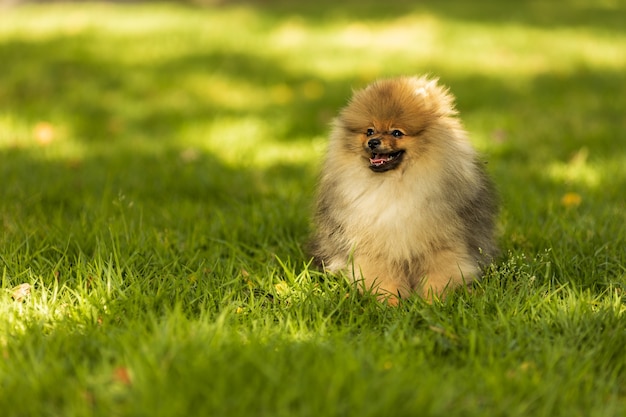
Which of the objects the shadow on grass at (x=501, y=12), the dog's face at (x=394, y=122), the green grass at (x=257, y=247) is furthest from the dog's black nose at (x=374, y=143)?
the shadow on grass at (x=501, y=12)

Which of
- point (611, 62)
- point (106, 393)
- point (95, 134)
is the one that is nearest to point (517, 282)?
point (106, 393)

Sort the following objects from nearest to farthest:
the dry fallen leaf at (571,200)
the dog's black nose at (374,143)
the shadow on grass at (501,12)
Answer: the dog's black nose at (374,143), the dry fallen leaf at (571,200), the shadow on grass at (501,12)

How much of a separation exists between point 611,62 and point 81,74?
6.71 m

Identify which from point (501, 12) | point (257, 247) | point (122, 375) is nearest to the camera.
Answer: point (122, 375)

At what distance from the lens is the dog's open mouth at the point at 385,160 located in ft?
9.64

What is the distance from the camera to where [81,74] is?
24.9 feet

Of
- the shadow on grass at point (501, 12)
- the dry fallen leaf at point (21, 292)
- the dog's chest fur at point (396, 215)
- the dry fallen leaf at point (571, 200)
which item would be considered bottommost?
the dry fallen leaf at point (21, 292)

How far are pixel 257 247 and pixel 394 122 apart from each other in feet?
4.06

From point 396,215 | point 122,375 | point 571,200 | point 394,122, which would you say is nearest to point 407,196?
point 396,215

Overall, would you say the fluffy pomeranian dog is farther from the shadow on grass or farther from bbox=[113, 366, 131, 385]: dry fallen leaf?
the shadow on grass

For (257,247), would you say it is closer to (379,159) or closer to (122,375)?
(379,159)

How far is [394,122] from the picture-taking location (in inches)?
115

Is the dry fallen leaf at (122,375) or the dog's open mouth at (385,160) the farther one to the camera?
the dog's open mouth at (385,160)

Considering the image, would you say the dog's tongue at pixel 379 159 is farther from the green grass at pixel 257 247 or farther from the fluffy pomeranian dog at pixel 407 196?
the green grass at pixel 257 247
